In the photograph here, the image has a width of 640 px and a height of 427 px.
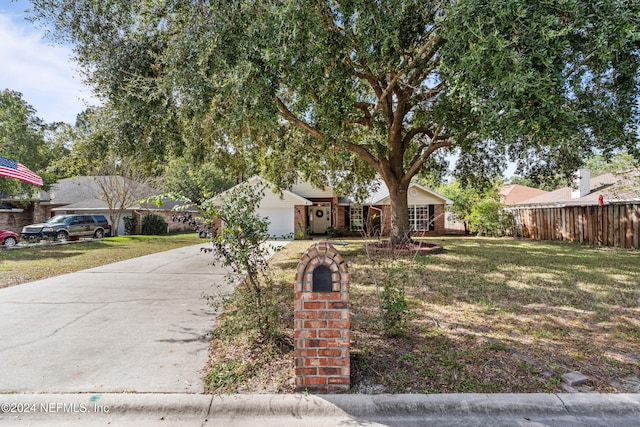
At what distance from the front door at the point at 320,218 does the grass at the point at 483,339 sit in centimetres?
1703

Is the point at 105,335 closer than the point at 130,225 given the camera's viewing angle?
Yes

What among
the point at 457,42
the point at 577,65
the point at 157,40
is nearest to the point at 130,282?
the point at 157,40

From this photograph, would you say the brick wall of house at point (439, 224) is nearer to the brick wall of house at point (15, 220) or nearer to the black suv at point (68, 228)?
the black suv at point (68, 228)

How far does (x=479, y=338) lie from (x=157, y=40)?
8.60m

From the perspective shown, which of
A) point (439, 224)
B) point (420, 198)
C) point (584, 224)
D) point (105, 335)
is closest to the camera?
point (105, 335)

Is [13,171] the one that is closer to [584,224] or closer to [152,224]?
[152,224]

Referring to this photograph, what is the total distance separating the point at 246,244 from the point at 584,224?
Result: 1829cm

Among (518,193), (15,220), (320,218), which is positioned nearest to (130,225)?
(15,220)

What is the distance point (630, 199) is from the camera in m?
14.4

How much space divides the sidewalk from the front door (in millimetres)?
21791

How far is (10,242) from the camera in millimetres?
16844

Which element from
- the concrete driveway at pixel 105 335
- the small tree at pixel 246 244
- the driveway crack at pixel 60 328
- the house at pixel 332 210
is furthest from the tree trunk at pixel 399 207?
the driveway crack at pixel 60 328

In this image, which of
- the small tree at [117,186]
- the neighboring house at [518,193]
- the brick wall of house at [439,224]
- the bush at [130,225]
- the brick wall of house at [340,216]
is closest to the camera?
the small tree at [117,186]

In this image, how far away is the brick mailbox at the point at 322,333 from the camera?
3.12m
